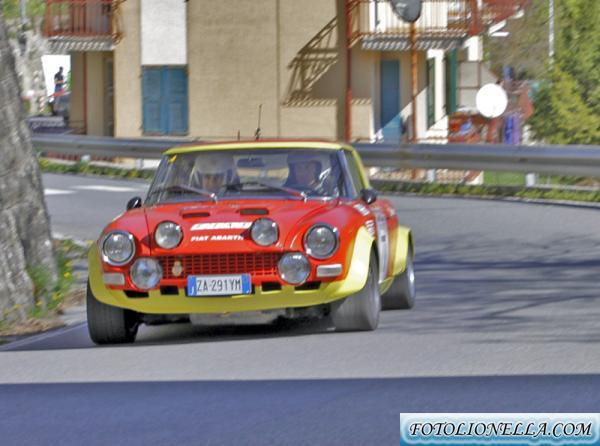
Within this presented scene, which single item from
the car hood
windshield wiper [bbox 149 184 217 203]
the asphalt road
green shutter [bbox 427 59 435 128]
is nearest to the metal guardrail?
the asphalt road

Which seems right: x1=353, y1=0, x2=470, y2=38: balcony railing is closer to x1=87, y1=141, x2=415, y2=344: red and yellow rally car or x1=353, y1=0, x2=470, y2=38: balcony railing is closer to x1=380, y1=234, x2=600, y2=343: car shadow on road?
x1=380, y1=234, x2=600, y2=343: car shadow on road

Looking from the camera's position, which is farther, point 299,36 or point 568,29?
point 568,29

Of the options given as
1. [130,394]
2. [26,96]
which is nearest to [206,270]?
[130,394]

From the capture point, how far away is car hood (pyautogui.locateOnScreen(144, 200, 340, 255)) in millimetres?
11438

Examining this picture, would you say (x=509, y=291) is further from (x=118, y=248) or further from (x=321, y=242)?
(x=118, y=248)

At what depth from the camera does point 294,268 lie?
37.5 ft

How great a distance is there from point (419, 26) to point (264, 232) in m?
30.7

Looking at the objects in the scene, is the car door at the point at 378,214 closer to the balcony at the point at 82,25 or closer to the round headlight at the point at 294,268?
the round headlight at the point at 294,268

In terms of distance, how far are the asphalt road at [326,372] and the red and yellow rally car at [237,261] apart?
0.26 m

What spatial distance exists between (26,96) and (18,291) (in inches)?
2286

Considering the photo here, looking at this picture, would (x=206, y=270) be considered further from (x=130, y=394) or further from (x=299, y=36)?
(x=299, y=36)

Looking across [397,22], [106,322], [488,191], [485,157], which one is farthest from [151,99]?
[106,322]

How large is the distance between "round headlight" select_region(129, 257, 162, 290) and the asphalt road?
17.9 inches

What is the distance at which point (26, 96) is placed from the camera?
70.7 metres
